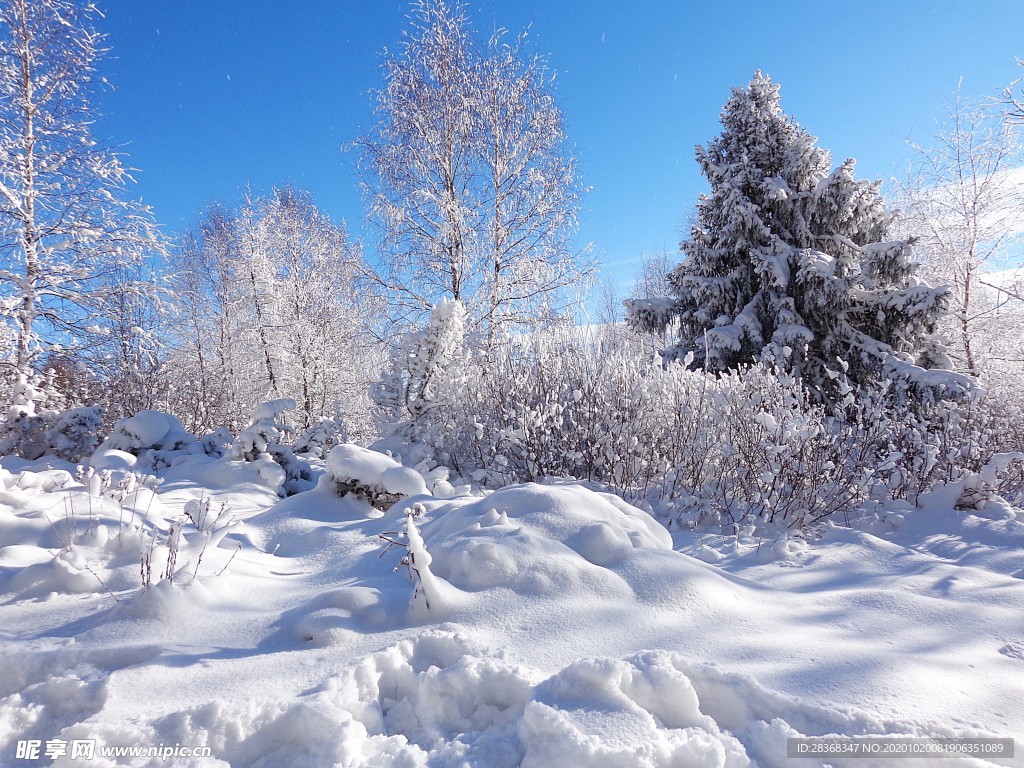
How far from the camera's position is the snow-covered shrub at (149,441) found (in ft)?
19.1

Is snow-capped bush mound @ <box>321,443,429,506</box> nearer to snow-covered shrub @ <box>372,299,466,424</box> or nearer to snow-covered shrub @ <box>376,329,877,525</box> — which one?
snow-covered shrub @ <box>376,329,877,525</box>

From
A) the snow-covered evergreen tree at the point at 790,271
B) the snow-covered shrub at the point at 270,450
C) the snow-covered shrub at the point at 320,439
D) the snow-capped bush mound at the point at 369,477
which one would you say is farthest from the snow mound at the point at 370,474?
the snow-covered evergreen tree at the point at 790,271

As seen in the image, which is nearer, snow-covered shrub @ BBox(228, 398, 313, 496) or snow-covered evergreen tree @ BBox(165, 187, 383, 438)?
snow-covered shrub @ BBox(228, 398, 313, 496)

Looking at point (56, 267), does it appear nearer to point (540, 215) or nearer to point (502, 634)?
point (540, 215)

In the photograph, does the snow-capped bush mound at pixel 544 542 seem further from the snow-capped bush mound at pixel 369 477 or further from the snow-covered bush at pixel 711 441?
the snow-covered bush at pixel 711 441

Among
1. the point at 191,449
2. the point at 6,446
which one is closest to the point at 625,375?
the point at 191,449

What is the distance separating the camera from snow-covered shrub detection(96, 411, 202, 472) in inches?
230

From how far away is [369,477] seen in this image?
437 cm

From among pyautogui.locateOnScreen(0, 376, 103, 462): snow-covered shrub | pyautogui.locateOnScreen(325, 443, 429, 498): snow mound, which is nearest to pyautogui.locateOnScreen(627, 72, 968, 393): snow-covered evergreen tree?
pyautogui.locateOnScreen(325, 443, 429, 498): snow mound

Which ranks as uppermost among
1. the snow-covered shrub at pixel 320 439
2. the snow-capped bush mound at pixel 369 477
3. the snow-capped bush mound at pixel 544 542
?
the snow-covered shrub at pixel 320 439

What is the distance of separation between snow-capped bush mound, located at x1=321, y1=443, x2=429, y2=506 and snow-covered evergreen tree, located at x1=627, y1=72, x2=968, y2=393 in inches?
218

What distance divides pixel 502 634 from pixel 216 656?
1079 mm

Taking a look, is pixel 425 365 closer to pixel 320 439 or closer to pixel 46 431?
pixel 320 439

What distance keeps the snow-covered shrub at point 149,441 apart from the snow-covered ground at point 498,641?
101 inches
